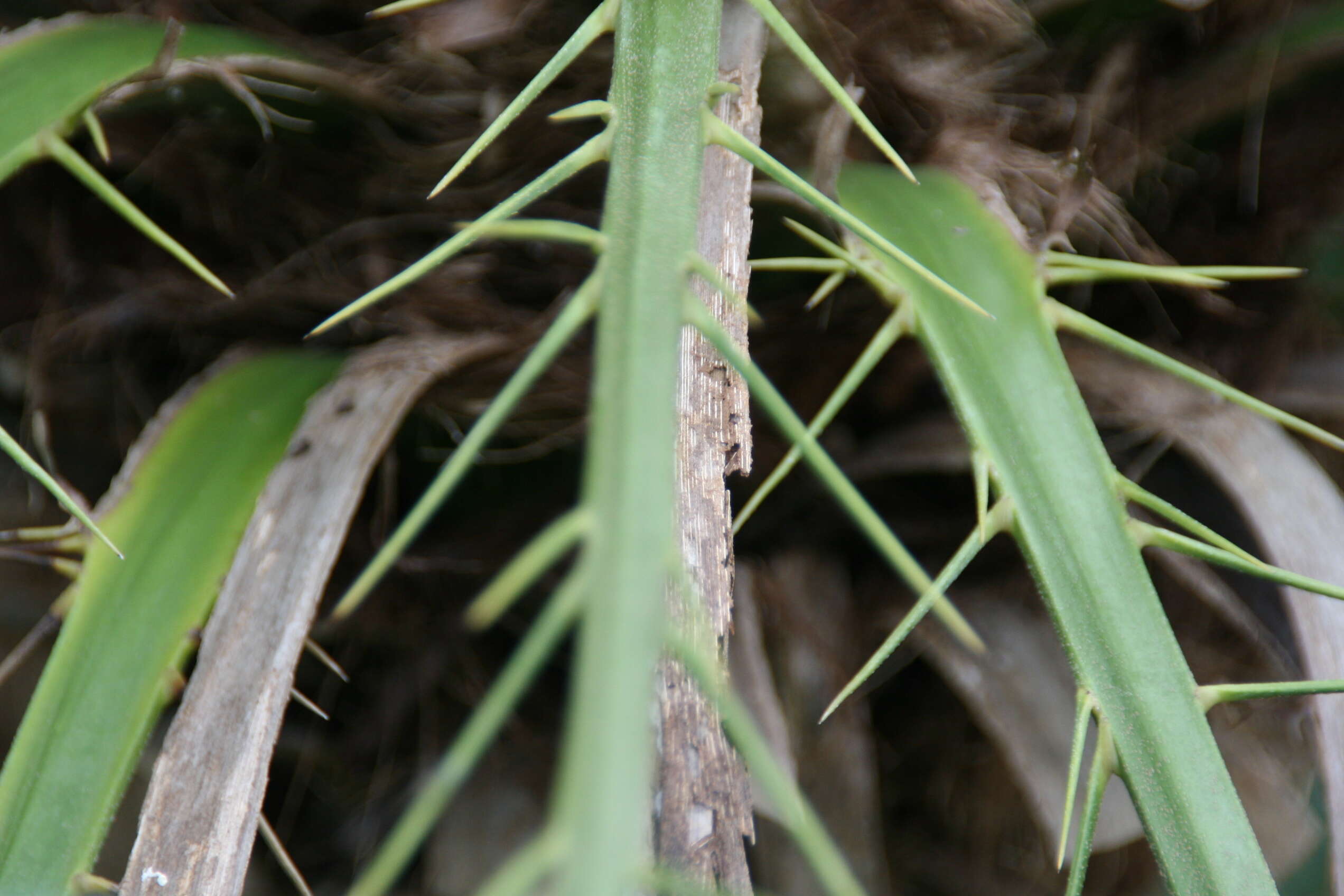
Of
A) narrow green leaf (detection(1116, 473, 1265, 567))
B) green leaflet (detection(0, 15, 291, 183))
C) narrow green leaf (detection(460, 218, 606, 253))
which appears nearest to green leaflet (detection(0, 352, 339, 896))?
green leaflet (detection(0, 15, 291, 183))

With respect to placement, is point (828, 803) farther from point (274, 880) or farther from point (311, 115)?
point (311, 115)

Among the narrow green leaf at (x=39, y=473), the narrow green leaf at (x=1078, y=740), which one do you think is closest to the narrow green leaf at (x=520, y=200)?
the narrow green leaf at (x=39, y=473)

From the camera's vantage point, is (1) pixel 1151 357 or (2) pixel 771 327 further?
(2) pixel 771 327

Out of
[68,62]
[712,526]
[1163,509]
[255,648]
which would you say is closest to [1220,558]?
[1163,509]

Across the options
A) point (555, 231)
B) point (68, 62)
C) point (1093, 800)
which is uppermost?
point (68, 62)

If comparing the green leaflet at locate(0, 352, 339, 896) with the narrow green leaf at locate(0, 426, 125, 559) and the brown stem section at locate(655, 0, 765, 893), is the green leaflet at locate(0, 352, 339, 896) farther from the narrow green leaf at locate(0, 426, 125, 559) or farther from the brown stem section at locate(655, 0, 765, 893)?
the brown stem section at locate(655, 0, 765, 893)

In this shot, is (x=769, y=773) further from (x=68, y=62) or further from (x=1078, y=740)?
(x=68, y=62)
